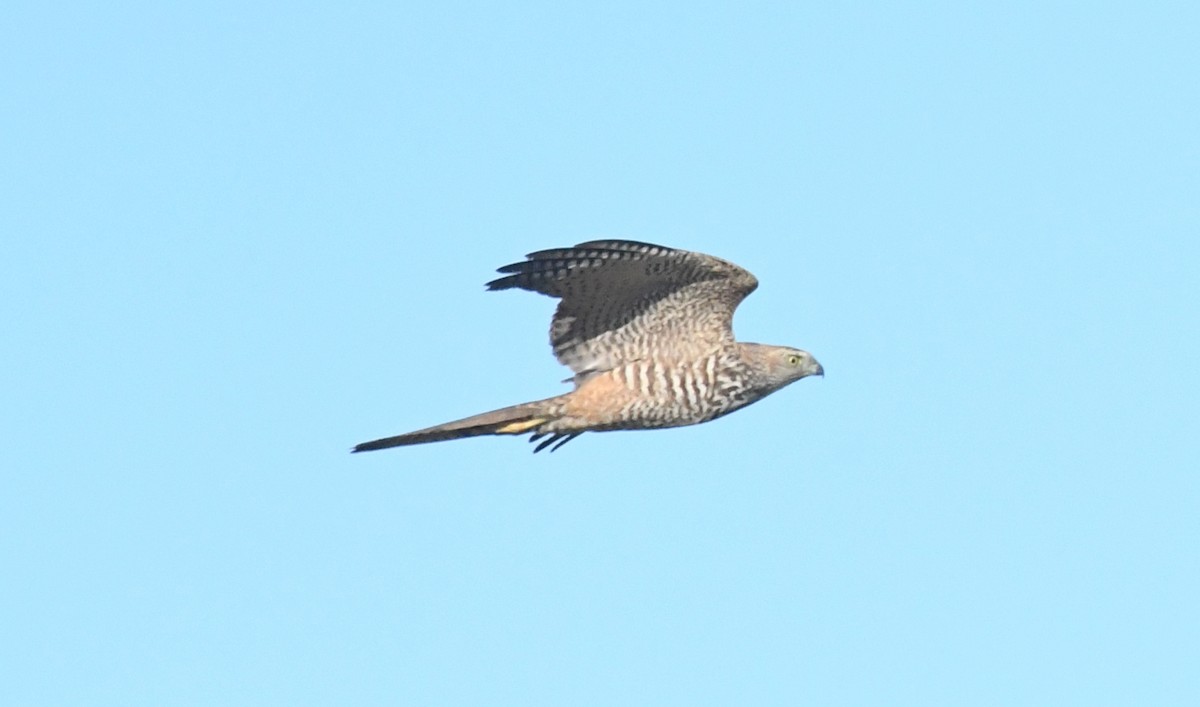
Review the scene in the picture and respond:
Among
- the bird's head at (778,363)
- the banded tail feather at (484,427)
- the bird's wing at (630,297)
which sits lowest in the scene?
the banded tail feather at (484,427)

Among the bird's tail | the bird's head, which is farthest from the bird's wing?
the bird's tail

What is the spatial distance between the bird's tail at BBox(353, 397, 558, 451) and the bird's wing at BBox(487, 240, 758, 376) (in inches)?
18.4

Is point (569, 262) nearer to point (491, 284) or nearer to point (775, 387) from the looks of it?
point (491, 284)

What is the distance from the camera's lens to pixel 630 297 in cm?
1210

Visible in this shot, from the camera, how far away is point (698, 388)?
40.0 ft

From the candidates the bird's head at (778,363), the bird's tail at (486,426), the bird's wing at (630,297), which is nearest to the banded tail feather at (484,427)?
the bird's tail at (486,426)

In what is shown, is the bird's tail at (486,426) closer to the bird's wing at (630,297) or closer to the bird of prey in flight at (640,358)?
the bird of prey in flight at (640,358)

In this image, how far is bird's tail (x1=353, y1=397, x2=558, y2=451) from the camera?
1181 cm

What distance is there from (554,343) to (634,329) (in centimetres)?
58

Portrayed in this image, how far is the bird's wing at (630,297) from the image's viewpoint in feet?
38.0

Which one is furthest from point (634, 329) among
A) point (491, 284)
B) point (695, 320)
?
point (491, 284)

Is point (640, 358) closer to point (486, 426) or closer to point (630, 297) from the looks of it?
point (630, 297)

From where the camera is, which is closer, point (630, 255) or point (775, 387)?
point (630, 255)

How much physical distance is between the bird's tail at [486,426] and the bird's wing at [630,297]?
47 centimetres
